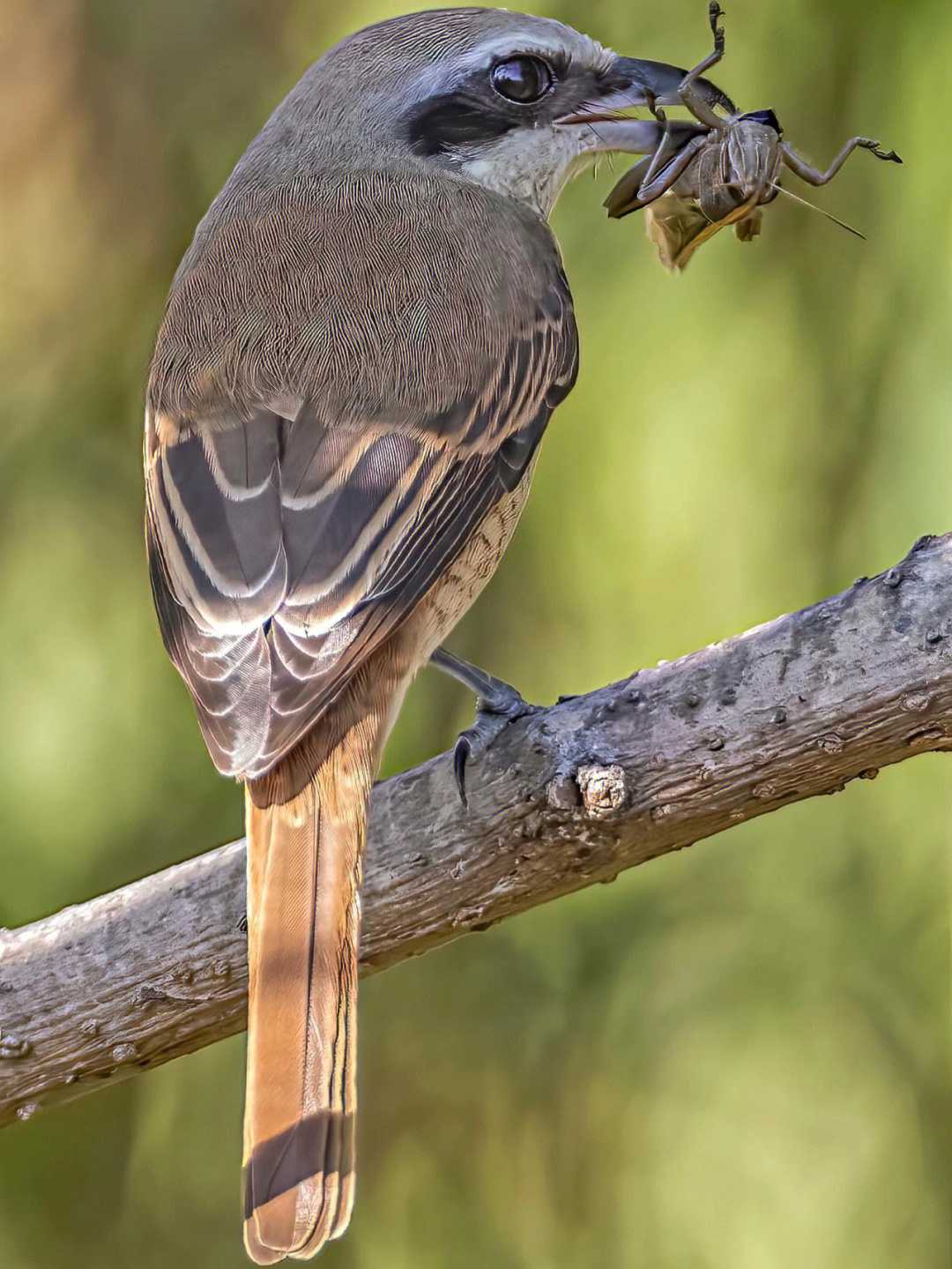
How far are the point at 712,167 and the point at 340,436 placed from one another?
800 mm

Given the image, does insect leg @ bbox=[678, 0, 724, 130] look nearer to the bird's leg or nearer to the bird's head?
the bird's head

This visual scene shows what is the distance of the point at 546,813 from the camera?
1949 millimetres

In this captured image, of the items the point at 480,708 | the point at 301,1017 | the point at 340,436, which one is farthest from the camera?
the point at 480,708

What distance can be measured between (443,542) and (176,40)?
2.04 meters

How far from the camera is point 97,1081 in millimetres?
2143

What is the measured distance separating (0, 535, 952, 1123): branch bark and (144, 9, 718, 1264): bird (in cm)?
16

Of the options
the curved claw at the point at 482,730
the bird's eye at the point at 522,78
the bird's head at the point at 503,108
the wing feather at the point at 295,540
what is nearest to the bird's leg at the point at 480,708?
the curved claw at the point at 482,730

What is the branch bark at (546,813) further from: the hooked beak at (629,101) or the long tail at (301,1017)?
the hooked beak at (629,101)

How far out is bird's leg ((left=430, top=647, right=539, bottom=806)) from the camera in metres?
2.05

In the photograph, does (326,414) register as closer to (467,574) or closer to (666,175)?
(467,574)

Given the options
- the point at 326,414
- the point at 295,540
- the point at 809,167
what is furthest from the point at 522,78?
the point at 295,540

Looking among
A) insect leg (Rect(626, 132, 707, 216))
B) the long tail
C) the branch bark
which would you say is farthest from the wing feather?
insect leg (Rect(626, 132, 707, 216))

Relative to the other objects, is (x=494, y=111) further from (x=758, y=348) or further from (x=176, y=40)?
(x=176, y=40)

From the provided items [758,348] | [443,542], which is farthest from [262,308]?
[758,348]
